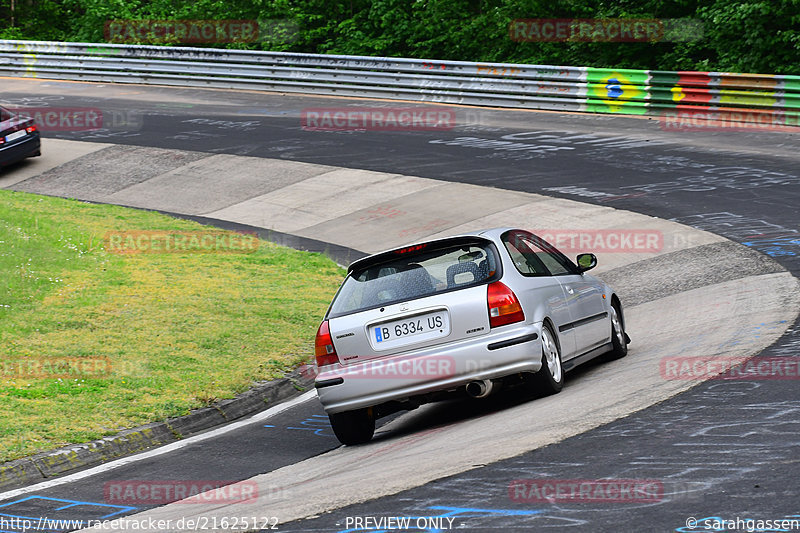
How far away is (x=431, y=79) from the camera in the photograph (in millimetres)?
29344

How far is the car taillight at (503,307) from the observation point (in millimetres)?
7879

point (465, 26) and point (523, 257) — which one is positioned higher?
point (465, 26)

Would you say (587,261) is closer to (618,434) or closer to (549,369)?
(549,369)

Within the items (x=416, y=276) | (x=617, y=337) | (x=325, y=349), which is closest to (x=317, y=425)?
(x=325, y=349)

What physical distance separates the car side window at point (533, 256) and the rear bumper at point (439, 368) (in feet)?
2.60

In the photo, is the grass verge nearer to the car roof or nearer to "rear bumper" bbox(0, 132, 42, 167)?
the car roof

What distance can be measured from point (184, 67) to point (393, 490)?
29.9 meters

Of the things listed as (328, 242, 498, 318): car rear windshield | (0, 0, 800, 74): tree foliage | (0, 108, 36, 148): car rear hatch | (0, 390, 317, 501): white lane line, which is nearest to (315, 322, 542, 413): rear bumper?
(328, 242, 498, 318): car rear windshield

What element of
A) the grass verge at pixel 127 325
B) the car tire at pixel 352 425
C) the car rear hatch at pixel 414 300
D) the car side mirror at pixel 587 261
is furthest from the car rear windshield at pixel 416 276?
the grass verge at pixel 127 325

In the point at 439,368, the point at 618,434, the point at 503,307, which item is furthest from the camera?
the point at 503,307

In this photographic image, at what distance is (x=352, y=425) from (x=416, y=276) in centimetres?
124

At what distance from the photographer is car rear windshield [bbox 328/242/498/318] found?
8.12 meters

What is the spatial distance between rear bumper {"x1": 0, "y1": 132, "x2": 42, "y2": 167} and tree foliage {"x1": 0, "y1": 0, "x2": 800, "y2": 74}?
13.7 metres

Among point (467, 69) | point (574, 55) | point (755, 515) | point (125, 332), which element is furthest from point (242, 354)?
point (574, 55)
